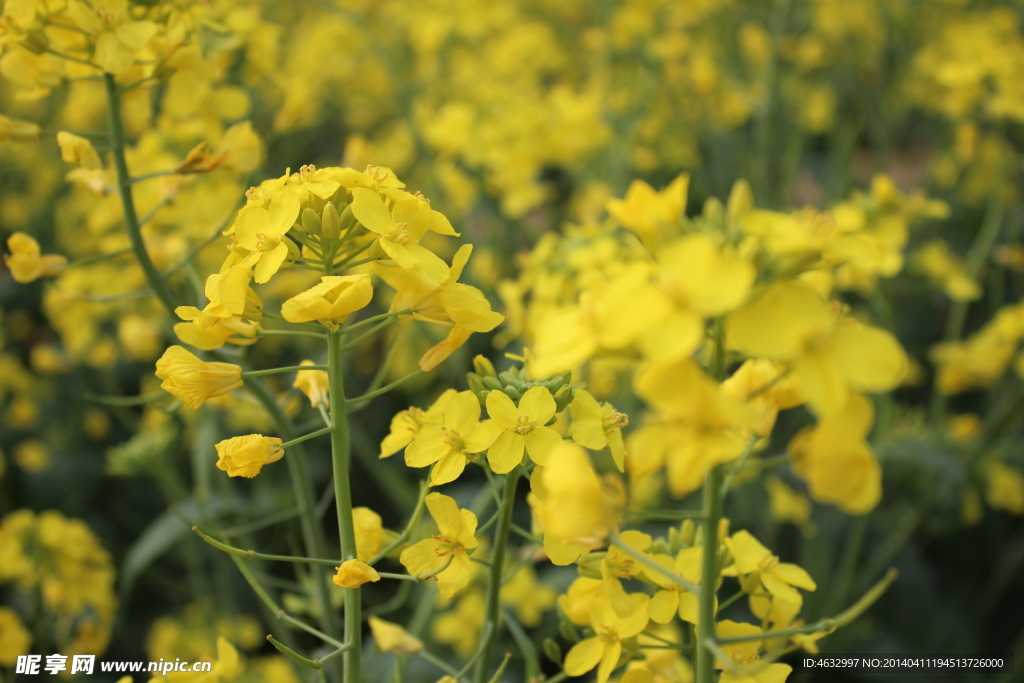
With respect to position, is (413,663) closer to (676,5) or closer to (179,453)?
(179,453)

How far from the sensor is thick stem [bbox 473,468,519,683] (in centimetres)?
98

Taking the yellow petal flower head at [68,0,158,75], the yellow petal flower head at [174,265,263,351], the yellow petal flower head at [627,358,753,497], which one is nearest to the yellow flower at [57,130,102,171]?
the yellow petal flower head at [68,0,158,75]

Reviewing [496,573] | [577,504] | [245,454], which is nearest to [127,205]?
[245,454]

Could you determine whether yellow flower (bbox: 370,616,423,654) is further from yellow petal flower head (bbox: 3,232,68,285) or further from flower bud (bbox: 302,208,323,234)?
yellow petal flower head (bbox: 3,232,68,285)

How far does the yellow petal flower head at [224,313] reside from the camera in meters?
0.88

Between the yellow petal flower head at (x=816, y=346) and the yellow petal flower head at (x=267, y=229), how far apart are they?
53cm

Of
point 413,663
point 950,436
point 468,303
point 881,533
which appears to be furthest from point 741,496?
point 468,303

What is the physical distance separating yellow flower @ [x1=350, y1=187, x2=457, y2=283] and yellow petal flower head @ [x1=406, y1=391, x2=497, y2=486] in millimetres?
163

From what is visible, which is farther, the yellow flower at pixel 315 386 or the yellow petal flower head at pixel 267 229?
the yellow flower at pixel 315 386

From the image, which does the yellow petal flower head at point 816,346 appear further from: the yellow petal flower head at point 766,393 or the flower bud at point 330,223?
the flower bud at point 330,223

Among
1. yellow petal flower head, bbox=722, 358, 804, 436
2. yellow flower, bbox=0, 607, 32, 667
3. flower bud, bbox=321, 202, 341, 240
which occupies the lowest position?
yellow flower, bbox=0, 607, 32, 667

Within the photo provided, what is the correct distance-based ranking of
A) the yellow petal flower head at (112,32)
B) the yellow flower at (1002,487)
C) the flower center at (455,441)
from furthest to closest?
the yellow flower at (1002,487), the yellow petal flower head at (112,32), the flower center at (455,441)

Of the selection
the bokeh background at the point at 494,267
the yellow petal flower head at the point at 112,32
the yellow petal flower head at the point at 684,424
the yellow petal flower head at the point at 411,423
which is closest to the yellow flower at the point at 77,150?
the bokeh background at the point at 494,267

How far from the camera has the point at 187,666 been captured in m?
1.18
